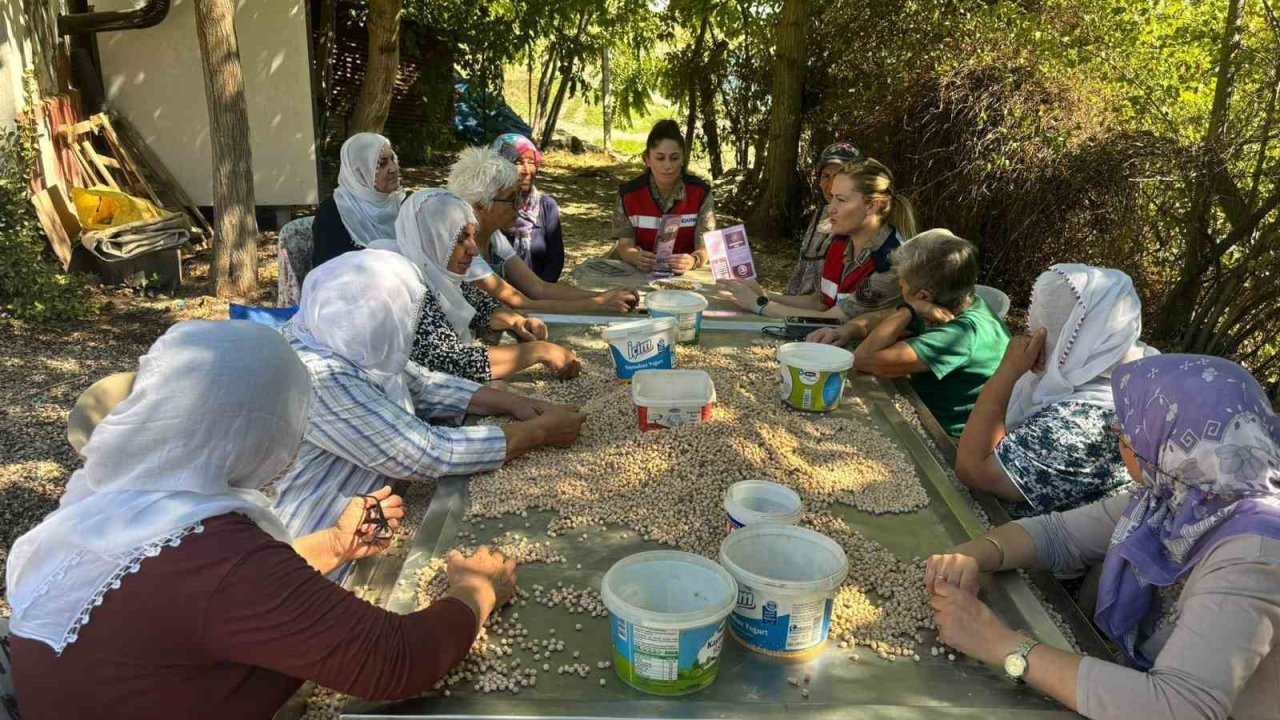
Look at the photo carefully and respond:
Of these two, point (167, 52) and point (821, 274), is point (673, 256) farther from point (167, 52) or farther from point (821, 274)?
point (167, 52)

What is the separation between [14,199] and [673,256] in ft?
14.5

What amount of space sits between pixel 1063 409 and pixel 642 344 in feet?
3.96

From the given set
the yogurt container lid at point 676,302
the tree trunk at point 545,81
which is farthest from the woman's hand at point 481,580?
the tree trunk at point 545,81

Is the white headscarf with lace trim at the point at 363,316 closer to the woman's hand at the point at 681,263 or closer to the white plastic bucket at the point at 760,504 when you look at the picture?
the white plastic bucket at the point at 760,504

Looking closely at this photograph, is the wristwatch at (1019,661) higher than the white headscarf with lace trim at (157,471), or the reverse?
the white headscarf with lace trim at (157,471)

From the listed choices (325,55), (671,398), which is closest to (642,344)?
(671,398)

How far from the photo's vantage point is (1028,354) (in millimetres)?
2211

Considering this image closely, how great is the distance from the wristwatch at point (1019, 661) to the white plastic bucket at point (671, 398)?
1077 millimetres

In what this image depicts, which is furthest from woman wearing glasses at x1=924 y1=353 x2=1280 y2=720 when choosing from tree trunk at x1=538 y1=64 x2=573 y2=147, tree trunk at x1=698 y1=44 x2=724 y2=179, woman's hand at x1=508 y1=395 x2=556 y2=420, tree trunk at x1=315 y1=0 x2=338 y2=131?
tree trunk at x1=538 y1=64 x2=573 y2=147

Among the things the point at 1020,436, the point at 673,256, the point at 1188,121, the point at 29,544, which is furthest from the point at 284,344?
the point at 1188,121

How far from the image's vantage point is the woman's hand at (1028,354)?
221cm

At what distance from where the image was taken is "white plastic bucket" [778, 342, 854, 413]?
2.47 meters

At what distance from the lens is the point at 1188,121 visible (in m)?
5.47

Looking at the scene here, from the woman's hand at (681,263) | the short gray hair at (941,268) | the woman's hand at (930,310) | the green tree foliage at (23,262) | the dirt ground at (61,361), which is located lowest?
the dirt ground at (61,361)
